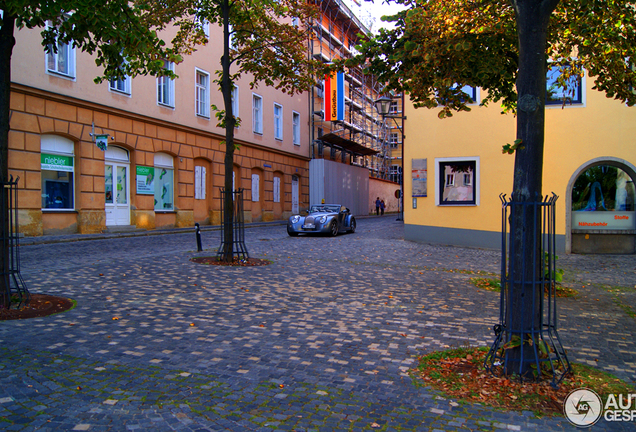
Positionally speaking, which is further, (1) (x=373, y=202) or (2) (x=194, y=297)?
(1) (x=373, y=202)

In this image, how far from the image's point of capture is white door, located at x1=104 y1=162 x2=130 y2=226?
67.4 feet

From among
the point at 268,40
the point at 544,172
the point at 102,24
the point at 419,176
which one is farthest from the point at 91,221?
the point at 544,172

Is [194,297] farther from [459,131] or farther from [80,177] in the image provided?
[80,177]

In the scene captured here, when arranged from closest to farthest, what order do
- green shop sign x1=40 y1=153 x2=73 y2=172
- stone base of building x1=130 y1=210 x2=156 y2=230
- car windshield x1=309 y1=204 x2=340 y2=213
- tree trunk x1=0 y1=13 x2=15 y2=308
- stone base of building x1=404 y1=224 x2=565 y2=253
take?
tree trunk x1=0 y1=13 x2=15 y2=308 → stone base of building x1=404 y1=224 x2=565 y2=253 → green shop sign x1=40 y1=153 x2=73 y2=172 → car windshield x1=309 y1=204 x2=340 y2=213 → stone base of building x1=130 y1=210 x2=156 y2=230

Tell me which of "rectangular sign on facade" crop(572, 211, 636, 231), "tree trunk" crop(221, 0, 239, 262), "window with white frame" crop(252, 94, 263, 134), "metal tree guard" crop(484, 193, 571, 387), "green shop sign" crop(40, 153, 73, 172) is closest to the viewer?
"metal tree guard" crop(484, 193, 571, 387)

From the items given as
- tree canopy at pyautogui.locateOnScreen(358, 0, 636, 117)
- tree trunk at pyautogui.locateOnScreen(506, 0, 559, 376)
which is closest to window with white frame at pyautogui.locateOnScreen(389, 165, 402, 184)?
tree canopy at pyautogui.locateOnScreen(358, 0, 636, 117)

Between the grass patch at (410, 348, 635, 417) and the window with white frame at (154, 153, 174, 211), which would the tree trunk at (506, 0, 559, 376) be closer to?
the grass patch at (410, 348, 635, 417)

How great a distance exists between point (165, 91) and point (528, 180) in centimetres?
2236

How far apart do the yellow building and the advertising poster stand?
0.03m

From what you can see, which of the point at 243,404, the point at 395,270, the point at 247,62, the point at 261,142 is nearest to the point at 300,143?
the point at 261,142

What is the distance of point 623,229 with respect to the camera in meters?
14.9

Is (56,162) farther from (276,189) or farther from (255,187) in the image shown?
(276,189)

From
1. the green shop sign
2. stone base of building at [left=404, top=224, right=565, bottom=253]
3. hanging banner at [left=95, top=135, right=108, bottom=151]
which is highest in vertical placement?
hanging banner at [left=95, top=135, right=108, bottom=151]

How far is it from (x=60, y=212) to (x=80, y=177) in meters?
1.64
